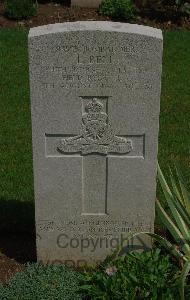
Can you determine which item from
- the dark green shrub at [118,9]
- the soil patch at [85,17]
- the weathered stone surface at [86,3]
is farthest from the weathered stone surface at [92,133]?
the weathered stone surface at [86,3]

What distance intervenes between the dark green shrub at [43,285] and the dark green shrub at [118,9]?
786 centimetres

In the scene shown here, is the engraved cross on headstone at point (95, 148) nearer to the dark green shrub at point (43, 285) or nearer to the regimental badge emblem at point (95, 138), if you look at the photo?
the regimental badge emblem at point (95, 138)

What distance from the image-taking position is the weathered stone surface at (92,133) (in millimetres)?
4375

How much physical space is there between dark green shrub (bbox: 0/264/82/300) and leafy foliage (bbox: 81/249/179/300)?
0.12 meters

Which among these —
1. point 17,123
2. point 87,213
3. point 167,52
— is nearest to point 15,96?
point 17,123

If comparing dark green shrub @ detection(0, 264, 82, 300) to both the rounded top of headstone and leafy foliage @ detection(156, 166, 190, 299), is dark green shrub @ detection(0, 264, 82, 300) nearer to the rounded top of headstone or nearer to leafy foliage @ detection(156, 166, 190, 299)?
leafy foliage @ detection(156, 166, 190, 299)

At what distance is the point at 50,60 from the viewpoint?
4406mm

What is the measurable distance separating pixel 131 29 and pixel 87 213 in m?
1.49

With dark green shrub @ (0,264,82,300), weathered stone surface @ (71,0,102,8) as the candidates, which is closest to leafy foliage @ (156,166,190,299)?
dark green shrub @ (0,264,82,300)

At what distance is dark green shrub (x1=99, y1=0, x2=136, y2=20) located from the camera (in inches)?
470

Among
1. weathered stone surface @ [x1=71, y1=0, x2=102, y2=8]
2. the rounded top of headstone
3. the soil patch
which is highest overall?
weathered stone surface @ [x1=71, y1=0, x2=102, y2=8]

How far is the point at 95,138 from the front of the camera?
465 cm

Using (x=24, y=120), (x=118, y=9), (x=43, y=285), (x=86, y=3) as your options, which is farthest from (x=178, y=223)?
(x=86, y=3)

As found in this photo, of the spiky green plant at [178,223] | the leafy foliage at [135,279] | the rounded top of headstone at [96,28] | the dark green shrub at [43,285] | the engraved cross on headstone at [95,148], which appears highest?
the rounded top of headstone at [96,28]
